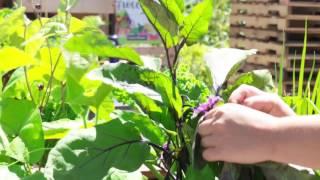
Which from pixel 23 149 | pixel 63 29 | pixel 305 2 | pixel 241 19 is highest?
pixel 63 29

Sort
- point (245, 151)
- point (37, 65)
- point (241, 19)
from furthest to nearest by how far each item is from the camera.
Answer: point (241, 19), point (37, 65), point (245, 151)

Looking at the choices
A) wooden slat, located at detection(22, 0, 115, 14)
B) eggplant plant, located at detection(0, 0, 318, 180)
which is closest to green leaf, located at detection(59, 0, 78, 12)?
eggplant plant, located at detection(0, 0, 318, 180)

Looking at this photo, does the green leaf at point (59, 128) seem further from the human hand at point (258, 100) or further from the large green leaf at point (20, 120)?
the human hand at point (258, 100)

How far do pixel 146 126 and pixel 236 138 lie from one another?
0.14 meters

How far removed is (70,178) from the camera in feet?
2.20

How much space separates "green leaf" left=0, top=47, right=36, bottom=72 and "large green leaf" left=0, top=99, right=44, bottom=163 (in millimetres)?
60

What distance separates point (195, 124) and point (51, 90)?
0.97 feet

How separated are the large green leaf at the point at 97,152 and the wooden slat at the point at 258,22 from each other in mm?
3838

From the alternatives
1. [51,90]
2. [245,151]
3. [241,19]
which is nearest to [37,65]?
[51,90]

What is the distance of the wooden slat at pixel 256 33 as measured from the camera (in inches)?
183

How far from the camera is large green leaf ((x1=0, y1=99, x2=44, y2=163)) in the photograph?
81 centimetres

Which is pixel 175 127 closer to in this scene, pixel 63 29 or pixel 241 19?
pixel 63 29

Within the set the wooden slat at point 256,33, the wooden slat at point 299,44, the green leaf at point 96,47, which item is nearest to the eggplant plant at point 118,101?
the green leaf at point 96,47

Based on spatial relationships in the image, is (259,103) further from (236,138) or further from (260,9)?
(260,9)
